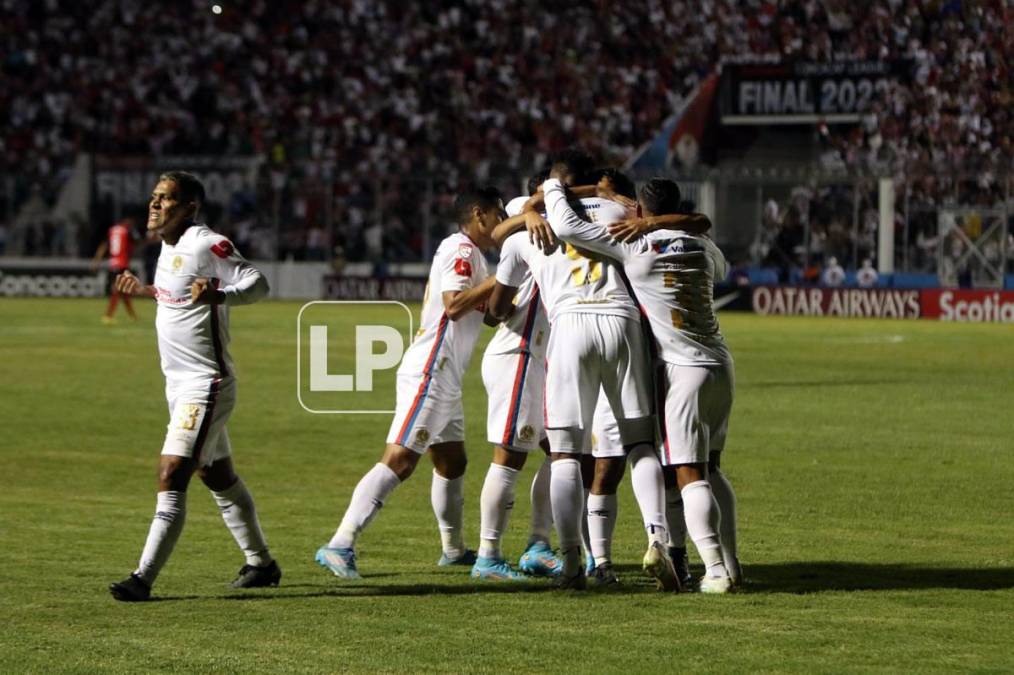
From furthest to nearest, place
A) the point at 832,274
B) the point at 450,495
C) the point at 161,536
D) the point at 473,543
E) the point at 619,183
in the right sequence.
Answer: the point at 832,274 → the point at 473,543 → the point at 450,495 → the point at 619,183 → the point at 161,536

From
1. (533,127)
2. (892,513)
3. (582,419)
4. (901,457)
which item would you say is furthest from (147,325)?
(582,419)

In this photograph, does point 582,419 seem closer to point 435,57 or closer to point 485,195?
point 485,195

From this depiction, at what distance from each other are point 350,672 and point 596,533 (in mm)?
2311

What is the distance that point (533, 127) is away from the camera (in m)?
47.9

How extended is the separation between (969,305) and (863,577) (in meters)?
29.7

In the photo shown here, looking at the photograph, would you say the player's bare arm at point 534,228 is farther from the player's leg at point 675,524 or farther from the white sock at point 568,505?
the player's leg at point 675,524

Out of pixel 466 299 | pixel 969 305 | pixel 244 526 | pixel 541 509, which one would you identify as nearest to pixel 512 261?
pixel 466 299

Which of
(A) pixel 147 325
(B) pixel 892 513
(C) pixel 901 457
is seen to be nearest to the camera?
(B) pixel 892 513

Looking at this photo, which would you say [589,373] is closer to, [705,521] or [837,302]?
[705,521]

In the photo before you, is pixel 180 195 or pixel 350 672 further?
pixel 180 195

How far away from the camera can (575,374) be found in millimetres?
8695

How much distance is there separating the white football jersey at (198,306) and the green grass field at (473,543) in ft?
3.91

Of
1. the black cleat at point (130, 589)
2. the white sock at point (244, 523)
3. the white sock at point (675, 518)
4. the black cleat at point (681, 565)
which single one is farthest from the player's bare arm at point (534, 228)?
the black cleat at point (130, 589)

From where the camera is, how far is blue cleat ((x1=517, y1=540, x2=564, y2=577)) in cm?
940
